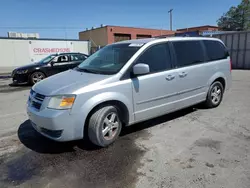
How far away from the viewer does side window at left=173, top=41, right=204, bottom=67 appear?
4.27 metres

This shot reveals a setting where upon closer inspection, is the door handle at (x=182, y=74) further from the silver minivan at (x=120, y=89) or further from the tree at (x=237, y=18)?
the tree at (x=237, y=18)

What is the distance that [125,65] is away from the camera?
3.52 meters

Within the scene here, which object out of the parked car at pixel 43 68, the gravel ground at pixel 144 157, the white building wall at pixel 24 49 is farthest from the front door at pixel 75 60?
the white building wall at pixel 24 49

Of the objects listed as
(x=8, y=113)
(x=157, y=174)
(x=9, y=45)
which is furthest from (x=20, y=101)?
(x=9, y=45)

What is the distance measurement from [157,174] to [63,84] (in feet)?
6.52

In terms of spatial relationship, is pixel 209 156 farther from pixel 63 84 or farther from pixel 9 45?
pixel 9 45

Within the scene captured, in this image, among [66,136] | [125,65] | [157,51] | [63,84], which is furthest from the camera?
[157,51]

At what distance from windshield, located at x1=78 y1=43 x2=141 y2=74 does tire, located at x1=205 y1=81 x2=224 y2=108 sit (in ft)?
8.03

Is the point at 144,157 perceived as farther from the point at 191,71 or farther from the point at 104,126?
the point at 191,71

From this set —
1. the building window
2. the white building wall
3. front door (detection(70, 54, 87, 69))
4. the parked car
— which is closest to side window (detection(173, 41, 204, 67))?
front door (detection(70, 54, 87, 69))

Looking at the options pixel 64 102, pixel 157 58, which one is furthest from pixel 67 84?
pixel 157 58

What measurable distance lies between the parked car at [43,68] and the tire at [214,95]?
7.40 meters

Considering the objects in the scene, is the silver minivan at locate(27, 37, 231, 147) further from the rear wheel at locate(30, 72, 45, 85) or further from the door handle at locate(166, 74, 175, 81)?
the rear wheel at locate(30, 72, 45, 85)

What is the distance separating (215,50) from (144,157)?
357 cm
